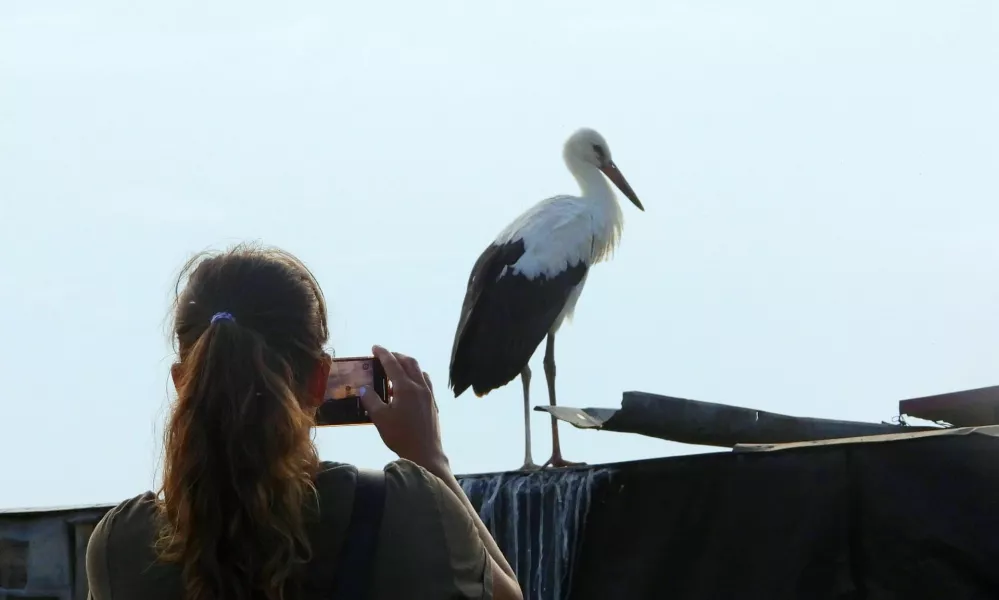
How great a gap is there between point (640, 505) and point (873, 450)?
0.72 metres

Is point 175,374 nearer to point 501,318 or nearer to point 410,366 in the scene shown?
point 410,366

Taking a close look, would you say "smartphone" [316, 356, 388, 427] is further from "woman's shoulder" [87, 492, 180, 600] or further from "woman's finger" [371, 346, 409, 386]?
"woman's shoulder" [87, 492, 180, 600]

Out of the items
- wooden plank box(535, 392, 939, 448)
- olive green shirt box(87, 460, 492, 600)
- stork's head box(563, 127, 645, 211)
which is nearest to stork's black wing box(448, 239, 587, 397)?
stork's head box(563, 127, 645, 211)

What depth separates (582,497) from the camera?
395 centimetres

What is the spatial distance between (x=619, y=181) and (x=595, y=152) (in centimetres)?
28

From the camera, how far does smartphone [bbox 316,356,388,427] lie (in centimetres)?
195

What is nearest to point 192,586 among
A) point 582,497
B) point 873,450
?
point 873,450

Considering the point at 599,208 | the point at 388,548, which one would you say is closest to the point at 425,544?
the point at 388,548

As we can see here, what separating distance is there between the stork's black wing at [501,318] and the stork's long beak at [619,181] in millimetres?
1274

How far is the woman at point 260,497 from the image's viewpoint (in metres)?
1.64

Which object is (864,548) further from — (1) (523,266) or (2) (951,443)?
(1) (523,266)

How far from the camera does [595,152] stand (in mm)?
10188

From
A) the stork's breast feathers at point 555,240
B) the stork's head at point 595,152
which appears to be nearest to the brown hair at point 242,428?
the stork's breast feathers at point 555,240

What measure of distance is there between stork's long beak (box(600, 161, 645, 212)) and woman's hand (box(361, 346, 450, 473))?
835cm
